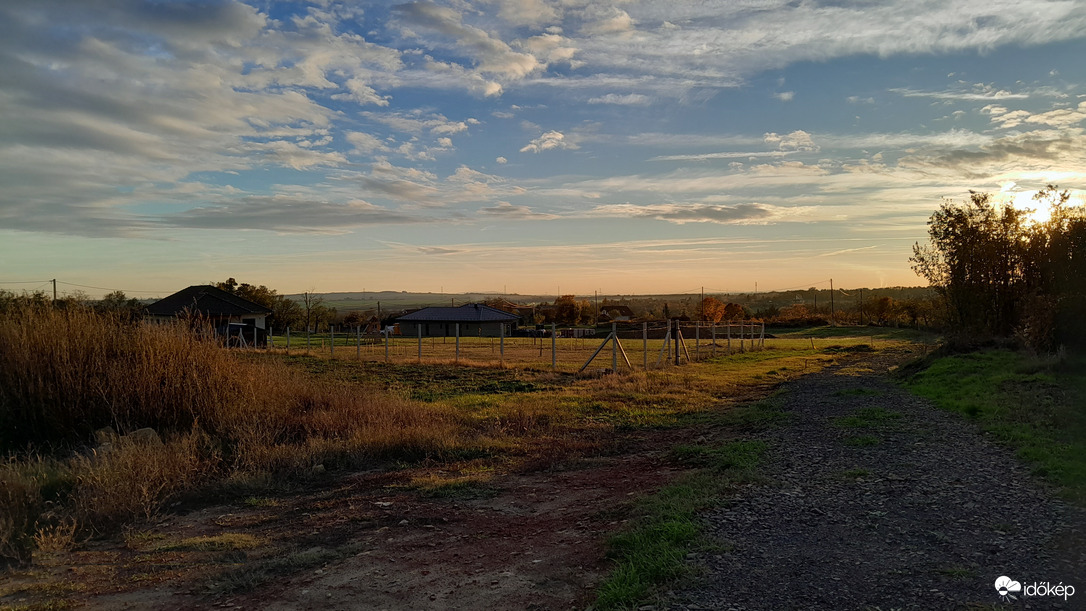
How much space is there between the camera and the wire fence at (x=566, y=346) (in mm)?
26062

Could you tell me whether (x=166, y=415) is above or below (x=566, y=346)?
above

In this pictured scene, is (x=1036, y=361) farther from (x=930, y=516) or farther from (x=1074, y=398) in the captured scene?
(x=930, y=516)

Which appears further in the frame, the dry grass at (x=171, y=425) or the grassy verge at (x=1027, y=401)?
the grassy verge at (x=1027, y=401)

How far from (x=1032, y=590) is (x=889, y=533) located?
1282 mm

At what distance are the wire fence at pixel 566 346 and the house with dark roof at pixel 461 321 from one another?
167 inches

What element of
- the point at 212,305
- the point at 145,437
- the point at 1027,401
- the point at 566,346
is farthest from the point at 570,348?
the point at 145,437

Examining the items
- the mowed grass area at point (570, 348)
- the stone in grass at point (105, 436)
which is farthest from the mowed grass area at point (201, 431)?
the mowed grass area at point (570, 348)

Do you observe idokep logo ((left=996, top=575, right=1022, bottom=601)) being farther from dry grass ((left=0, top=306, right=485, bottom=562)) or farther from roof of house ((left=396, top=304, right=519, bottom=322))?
roof of house ((left=396, top=304, right=519, bottom=322))

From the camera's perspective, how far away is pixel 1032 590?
4379 millimetres

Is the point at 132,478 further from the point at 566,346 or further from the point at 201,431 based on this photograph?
the point at 566,346

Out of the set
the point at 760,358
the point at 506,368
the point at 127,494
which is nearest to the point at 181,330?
the point at 127,494

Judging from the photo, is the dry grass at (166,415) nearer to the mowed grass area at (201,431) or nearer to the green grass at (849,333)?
the mowed grass area at (201,431)

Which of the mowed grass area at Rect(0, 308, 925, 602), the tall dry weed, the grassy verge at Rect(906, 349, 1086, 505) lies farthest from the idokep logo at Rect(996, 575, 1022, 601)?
the tall dry weed

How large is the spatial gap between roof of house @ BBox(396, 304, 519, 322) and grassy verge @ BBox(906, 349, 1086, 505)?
175 feet
